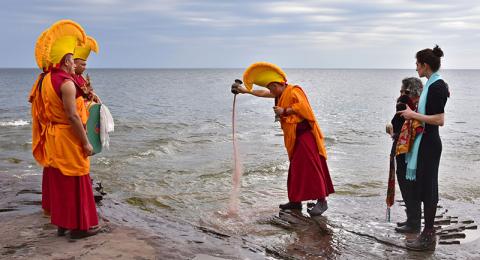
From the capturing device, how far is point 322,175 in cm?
709

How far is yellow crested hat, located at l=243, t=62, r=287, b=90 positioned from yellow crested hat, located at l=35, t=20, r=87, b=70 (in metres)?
2.50

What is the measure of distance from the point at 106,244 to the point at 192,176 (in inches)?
276

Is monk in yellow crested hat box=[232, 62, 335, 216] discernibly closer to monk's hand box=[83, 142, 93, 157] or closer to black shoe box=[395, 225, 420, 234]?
black shoe box=[395, 225, 420, 234]

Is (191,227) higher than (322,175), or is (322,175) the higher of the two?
(322,175)

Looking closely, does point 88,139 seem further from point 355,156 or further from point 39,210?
point 355,156

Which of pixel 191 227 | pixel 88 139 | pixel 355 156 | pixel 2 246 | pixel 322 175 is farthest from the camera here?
pixel 355 156

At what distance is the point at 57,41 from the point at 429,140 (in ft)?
13.6

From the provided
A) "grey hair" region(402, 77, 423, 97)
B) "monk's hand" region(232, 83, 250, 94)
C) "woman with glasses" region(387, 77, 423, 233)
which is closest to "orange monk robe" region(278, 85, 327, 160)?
"monk's hand" region(232, 83, 250, 94)

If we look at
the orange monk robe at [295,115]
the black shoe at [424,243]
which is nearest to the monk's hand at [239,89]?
the orange monk robe at [295,115]

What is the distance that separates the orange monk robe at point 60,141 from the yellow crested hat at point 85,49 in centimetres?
165

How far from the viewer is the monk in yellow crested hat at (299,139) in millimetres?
6918

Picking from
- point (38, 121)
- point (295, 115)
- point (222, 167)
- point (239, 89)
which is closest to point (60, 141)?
point (38, 121)

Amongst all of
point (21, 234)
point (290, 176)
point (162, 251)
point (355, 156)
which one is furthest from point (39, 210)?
point (355, 156)

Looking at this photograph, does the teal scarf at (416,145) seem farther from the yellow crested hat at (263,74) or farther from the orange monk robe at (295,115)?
the yellow crested hat at (263,74)
